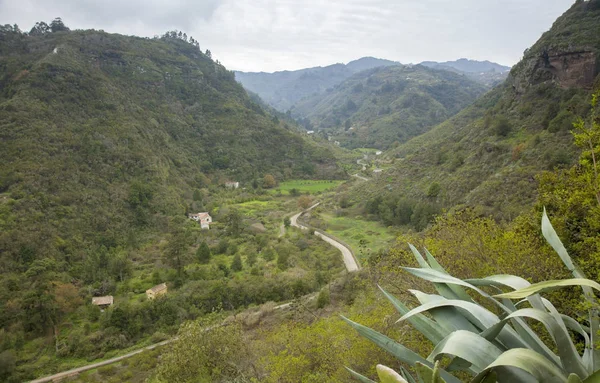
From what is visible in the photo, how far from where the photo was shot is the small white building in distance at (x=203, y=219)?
46281mm

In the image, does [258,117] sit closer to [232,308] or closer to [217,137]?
[217,137]

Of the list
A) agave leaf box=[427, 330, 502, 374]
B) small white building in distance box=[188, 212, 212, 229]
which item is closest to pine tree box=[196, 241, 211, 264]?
small white building in distance box=[188, 212, 212, 229]

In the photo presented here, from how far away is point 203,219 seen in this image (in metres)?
47.0

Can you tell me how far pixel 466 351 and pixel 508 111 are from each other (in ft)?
140

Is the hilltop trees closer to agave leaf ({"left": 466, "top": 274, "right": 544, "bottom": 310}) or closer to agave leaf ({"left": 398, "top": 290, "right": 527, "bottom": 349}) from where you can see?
agave leaf ({"left": 466, "top": 274, "right": 544, "bottom": 310})

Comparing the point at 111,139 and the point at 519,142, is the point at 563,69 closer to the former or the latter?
the point at 519,142

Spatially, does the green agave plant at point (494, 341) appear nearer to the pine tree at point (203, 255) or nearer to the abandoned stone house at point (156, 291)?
the abandoned stone house at point (156, 291)

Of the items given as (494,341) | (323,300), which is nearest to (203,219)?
(323,300)

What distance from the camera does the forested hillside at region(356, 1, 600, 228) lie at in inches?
1006

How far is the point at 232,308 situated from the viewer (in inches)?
1112

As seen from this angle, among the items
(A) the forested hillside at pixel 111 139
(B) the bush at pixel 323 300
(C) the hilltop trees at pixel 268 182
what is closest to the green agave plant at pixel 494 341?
(B) the bush at pixel 323 300

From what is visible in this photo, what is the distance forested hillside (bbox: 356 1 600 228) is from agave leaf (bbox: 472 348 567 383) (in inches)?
858

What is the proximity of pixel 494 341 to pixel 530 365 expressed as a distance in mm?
877

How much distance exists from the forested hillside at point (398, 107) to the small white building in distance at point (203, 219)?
230 feet
